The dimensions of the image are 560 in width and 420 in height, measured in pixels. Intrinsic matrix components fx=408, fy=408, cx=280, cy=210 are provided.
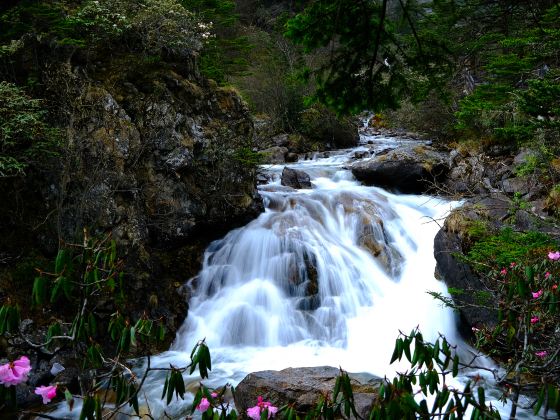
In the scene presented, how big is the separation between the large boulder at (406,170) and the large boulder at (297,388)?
9318 mm

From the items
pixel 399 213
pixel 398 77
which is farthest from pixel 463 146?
pixel 398 77

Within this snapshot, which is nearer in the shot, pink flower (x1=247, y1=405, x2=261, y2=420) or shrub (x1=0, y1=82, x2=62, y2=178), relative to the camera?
pink flower (x1=247, y1=405, x2=261, y2=420)

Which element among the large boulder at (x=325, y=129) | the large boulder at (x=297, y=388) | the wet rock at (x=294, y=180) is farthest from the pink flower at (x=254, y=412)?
the large boulder at (x=325, y=129)

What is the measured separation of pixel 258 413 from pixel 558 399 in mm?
1282

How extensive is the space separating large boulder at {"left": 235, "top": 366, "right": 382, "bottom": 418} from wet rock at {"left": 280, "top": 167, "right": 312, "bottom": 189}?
861 cm

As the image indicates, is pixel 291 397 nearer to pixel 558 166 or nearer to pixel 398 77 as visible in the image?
pixel 398 77

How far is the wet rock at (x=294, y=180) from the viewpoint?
13.3 m

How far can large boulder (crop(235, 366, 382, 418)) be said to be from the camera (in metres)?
4.39

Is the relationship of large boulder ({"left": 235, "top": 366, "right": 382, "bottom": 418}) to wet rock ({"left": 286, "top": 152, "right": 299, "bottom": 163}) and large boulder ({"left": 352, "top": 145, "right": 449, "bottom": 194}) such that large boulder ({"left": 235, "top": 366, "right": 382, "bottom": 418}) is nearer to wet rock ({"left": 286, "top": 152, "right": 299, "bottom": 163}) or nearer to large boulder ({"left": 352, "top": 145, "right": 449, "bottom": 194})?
large boulder ({"left": 352, "top": 145, "right": 449, "bottom": 194})

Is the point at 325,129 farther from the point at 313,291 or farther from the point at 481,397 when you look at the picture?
the point at 481,397

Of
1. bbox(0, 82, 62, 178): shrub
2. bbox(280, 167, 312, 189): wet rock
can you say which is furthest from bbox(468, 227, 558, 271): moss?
bbox(280, 167, 312, 189): wet rock

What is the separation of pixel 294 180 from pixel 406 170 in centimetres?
367

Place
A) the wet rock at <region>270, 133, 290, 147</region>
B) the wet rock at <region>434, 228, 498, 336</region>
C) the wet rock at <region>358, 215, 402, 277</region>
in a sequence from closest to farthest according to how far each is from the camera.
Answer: the wet rock at <region>434, 228, 498, 336</region>, the wet rock at <region>358, 215, 402, 277</region>, the wet rock at <region>270, 133, 290, 147</region>

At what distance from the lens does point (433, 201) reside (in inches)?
492
